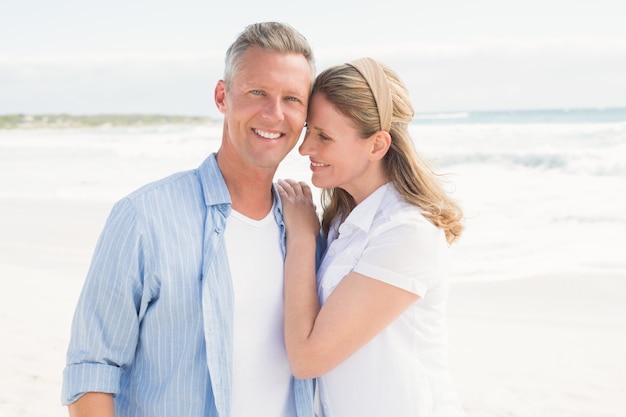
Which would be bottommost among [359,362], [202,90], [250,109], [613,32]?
[202,90]

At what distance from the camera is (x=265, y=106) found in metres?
2.39

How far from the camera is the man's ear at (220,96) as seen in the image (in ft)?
8.36

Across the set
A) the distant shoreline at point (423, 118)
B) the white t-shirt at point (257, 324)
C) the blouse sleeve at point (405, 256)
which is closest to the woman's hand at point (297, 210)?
the white t-shirt at point (257, 324)

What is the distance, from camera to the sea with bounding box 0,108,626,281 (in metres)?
8.53

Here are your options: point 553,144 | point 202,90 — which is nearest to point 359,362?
point 553,144

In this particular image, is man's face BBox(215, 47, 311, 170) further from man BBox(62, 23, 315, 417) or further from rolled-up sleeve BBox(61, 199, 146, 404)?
rolled-up sleeve BBox(61, 199, 146, 404)

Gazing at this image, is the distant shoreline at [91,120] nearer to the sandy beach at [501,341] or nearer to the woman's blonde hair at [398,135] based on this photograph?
the sandy beach at [501,341]

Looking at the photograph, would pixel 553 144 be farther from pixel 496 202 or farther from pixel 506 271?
pixel 506 271

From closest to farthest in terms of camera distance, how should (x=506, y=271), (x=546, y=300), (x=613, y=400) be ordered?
(x=613, y=400), (x=546, y=300), (x=506, y=271)

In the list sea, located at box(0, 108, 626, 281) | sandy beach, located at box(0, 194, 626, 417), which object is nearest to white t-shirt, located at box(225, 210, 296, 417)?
sea, located at box(0, 108, 626, 281)

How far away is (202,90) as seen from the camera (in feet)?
173

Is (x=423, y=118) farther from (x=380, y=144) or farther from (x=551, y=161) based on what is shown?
(x=380, y=144)

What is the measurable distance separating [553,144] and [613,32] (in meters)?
20.4

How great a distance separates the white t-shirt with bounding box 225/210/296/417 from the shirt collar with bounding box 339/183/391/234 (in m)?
0.28
